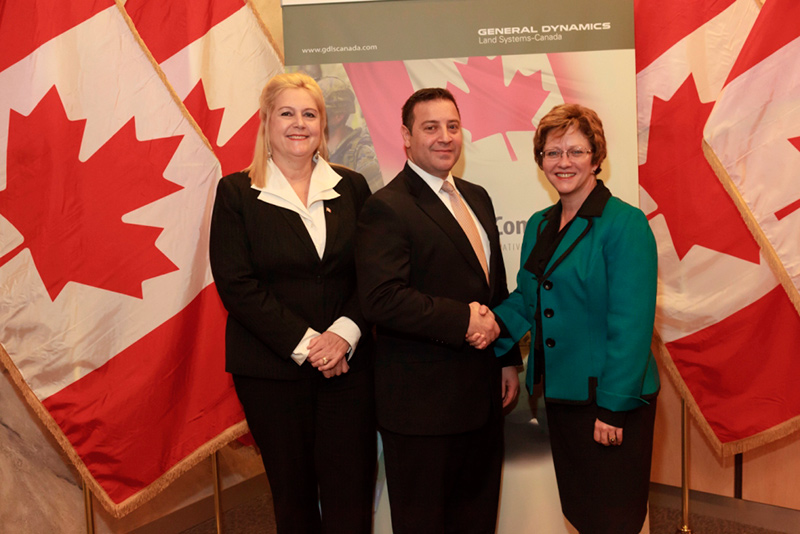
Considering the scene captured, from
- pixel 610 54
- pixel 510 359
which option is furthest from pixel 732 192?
pixel 510 359

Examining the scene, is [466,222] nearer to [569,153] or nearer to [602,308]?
[569,153]

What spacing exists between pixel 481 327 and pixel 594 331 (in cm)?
32

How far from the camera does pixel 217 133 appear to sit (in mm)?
2582

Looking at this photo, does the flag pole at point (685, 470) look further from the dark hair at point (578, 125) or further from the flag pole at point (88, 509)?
the flag pole at point (88, 509)

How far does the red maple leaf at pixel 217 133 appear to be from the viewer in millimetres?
2529

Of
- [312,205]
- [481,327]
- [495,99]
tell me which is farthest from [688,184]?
[312,205]

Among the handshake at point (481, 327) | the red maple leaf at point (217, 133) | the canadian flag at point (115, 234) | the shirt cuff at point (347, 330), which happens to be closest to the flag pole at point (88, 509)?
the canadian flag at point (115, 234)

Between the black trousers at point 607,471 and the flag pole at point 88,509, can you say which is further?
the flag pole at point 88,509

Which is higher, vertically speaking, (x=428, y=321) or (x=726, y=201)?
(x=726, y=201)

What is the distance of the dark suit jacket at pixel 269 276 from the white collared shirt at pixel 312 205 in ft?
0.07

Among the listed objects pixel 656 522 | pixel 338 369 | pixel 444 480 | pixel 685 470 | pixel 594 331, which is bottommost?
pixel 656 522

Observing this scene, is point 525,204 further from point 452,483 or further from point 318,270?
point 452,483

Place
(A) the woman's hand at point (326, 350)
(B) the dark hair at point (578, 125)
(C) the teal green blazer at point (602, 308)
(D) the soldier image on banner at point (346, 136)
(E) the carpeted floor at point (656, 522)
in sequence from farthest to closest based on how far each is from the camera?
1. (E) the carpeted floor at point (656, 522)
2. (D) the soldier image on banner at point (346, 136)
3. (A) the woman's hand at point (326, 350)
4. (B) the dark hair at point (578, 125)
5. (C) the teal green blazer at point (602, 308)

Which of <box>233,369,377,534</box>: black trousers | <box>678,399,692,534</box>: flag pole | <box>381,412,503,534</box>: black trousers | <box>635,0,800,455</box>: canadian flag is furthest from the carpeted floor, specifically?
<box>381,412,503,534</box>: black trousers
